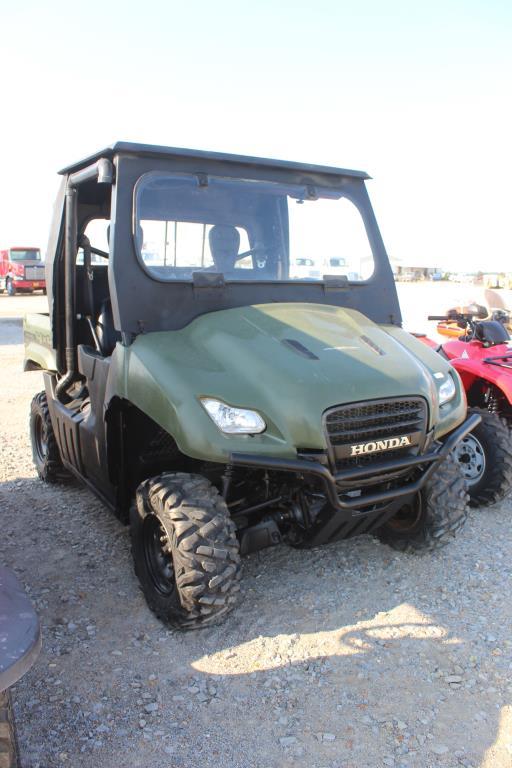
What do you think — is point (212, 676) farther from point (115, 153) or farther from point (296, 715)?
point (115, 153)

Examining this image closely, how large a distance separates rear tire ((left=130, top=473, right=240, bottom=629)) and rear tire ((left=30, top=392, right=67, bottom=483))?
206 centimetres

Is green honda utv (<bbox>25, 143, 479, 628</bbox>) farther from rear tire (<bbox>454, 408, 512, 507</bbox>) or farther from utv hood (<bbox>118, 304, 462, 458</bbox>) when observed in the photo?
rear tire (<bbox>454, 408, 512, 507</bbox>)

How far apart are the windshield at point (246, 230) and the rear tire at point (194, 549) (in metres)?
1.20

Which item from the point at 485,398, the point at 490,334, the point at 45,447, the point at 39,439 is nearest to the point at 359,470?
the point at 485,398

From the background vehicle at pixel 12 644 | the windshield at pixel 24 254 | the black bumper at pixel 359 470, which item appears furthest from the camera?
the windshield at pixel 24 254

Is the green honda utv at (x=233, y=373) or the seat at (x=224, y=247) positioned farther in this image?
the seat at (x=224, y=247)

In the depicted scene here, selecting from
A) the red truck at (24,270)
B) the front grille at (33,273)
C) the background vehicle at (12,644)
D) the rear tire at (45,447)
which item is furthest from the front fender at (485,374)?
the front grille at (33,273)

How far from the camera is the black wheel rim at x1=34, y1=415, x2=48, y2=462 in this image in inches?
209

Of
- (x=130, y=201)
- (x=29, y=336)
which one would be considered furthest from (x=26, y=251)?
(x=130, y=201)

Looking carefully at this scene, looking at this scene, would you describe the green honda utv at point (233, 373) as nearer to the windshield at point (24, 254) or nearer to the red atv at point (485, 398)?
the red atv at point (485, 398)

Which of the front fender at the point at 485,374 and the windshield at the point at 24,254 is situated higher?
the windshield at the point at 24,254

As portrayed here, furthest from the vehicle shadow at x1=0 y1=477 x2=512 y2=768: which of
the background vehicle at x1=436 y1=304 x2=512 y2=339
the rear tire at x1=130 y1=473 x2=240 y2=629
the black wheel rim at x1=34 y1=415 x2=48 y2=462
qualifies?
the background vehicle at x1=436 y1=304 x2=512 y2=339

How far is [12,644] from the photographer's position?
1.62 meters

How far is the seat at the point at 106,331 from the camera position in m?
4.34
